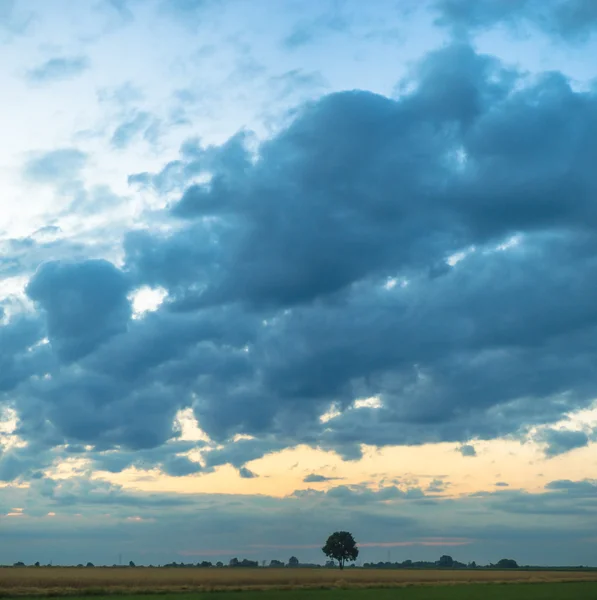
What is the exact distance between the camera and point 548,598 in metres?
72.9

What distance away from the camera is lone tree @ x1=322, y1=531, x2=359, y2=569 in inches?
7303

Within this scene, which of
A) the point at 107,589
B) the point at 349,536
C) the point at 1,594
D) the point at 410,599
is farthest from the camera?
the point at 349,536

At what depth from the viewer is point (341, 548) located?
608ft

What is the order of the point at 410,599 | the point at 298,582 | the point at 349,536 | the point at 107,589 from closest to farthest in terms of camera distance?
the point at 410,599
the point at 107,589
the point at 298,582
the point at 349,536

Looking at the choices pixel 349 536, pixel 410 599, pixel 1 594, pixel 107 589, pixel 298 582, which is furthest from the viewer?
pixel 349 536

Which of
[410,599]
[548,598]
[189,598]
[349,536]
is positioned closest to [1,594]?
[189,598]

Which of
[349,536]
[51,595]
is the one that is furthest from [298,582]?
[349,536]

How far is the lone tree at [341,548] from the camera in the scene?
186m

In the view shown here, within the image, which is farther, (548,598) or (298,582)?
(298,582)

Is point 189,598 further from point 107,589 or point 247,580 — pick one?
point 247,580

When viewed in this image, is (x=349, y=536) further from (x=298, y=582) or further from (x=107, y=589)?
(x=107, y=589)

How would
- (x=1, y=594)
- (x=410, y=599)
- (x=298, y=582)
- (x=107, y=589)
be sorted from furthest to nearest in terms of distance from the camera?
(x=298, y=582), (x=107, y=589), (x=1, y=594), (x=410, y=599)

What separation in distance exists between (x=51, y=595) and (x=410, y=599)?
3818 centimetres

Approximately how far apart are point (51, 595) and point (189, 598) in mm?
17564
